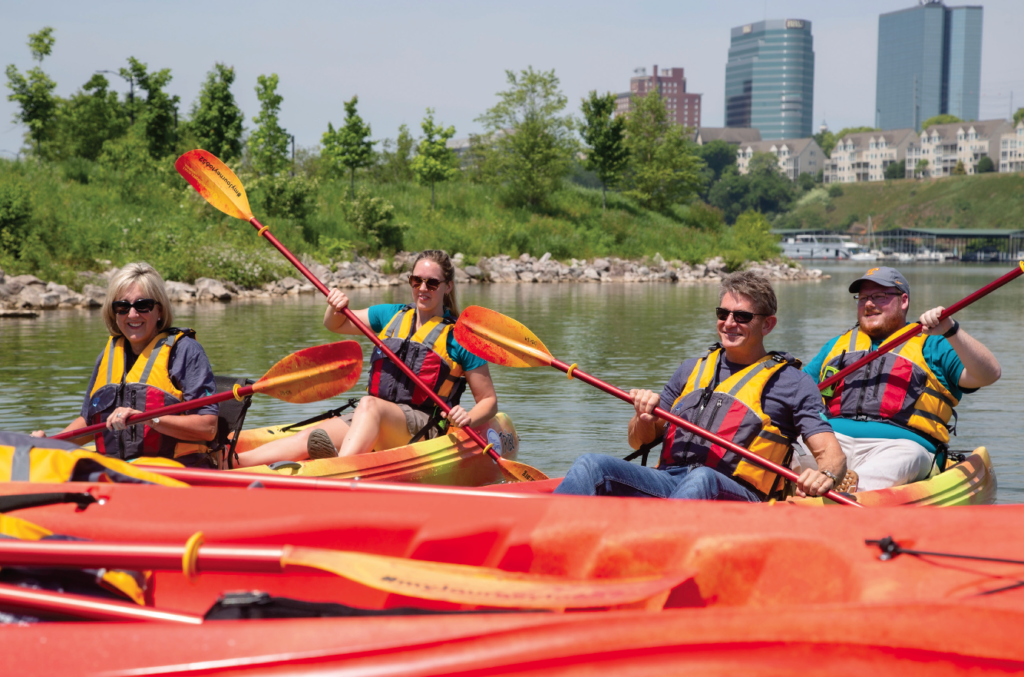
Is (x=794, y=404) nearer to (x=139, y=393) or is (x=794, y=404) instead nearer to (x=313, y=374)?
(x=313, y=374)

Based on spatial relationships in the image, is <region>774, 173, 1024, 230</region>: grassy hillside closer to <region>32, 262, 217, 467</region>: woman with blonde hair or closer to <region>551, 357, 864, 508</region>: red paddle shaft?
<region>551, 357, 864, 508</region>: red paddle shaft

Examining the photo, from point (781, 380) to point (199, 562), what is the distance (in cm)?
191

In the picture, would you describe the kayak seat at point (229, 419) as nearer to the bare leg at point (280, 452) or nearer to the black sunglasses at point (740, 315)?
the bare leg at point (280, 452)

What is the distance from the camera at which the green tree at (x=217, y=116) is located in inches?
1030

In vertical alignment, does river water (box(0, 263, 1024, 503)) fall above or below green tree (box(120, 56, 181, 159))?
below

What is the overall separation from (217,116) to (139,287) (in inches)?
981

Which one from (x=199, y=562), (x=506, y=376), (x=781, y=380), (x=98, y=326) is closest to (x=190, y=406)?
(x=199, y=562)

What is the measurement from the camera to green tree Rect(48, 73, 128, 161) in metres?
25.2

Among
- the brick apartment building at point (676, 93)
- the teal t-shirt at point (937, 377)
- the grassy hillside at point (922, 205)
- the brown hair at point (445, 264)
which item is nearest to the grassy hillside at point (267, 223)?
the brown hair at point (445, 264)

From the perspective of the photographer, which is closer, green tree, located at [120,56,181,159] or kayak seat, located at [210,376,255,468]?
kayak seat, located at [210,376,255,468]

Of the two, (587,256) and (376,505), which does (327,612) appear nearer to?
(376,505)

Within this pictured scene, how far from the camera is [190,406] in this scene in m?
3.31

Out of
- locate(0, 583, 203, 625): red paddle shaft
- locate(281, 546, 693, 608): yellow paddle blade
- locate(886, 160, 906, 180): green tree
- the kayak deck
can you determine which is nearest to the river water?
the kayak deck

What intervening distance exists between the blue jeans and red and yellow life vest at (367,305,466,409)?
1402mm
